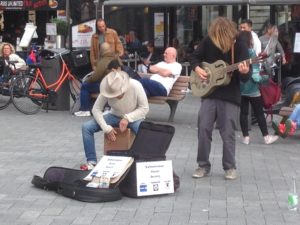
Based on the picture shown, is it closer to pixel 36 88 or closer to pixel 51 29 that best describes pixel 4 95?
pixel 36 88

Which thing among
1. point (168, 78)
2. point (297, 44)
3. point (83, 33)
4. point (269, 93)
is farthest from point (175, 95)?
point (83, 33)

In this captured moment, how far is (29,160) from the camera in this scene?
8.54 metres

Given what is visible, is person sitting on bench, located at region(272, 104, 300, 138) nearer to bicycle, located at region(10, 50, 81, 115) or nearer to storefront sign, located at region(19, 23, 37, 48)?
bicycle, located at region(10, 50, 81, 115)

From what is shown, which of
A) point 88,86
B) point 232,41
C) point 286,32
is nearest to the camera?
point 232,41

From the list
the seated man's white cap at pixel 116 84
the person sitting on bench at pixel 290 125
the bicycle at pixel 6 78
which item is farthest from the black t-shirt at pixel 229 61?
the bicycle at pixel 6 78

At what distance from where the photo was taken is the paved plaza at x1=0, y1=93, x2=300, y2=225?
605 cm

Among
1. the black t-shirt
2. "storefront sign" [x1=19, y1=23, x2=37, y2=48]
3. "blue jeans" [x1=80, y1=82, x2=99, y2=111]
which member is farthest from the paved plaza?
"storefront sign" [x1=19, y1=23, x2=37, y2=48]

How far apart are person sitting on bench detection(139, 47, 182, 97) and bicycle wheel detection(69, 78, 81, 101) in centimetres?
205

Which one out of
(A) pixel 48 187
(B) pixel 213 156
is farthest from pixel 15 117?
(A) pixel 48 187

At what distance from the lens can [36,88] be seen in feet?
41.7

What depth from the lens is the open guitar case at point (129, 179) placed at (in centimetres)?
655

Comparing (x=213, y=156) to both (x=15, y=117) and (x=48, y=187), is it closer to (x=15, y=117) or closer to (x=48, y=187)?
(x=48, y=187)

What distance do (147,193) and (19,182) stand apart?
151 centimetres

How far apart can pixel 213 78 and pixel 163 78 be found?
4156mm
